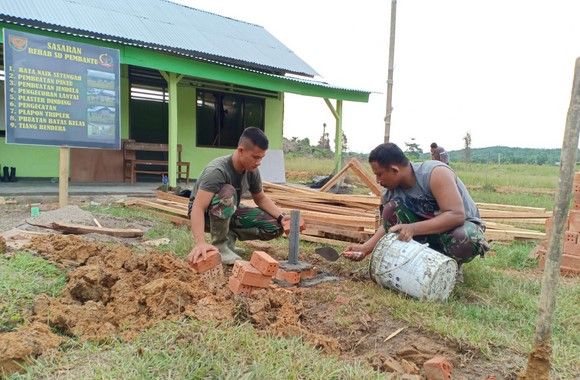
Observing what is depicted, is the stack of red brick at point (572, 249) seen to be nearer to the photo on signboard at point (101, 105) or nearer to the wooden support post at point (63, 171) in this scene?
the photo on signboard at point (101, 105)

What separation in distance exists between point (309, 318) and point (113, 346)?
1180mm

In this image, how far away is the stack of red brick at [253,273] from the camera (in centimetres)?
285

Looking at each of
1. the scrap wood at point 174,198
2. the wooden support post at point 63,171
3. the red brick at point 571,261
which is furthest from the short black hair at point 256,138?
the wooden support post at point 63,171

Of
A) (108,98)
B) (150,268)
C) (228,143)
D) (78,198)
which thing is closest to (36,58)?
(108,98)

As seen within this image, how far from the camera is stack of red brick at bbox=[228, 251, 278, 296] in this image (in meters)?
2.85

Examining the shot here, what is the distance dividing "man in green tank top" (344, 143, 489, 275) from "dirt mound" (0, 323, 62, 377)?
6.76ft

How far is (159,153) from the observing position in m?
11.9

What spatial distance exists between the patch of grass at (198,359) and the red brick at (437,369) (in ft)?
0.86

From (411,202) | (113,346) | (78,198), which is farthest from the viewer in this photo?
(78,198)

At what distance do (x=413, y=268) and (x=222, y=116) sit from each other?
1013 cm

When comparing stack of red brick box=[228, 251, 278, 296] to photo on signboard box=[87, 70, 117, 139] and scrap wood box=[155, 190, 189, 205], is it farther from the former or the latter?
photo on signboard box=[87, 70, 117, 139]

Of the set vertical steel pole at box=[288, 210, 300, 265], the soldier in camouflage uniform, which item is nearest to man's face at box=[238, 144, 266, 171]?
the soldier in camouflage uniform

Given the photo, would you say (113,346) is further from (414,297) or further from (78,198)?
(78,198)

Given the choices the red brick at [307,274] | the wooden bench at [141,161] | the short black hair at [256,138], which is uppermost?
the short black hair at [256,138]
